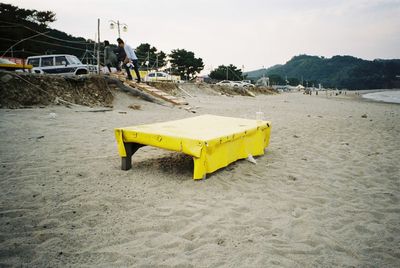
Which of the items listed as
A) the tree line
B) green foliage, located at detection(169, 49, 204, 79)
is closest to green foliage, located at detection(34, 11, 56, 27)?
the tree line

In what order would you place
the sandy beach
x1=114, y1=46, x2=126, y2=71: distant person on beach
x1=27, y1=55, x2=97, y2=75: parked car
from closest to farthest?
the sandy beach
x1=114, y1=46, x2=126, y2=71: distant person on beach
x1=27, y1=55, x2=97, y2=75: parked car

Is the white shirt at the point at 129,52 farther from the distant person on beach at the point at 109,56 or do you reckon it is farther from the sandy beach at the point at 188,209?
the sandy beach at the point at 188,209

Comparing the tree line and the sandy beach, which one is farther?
the tree line

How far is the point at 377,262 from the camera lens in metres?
1.96

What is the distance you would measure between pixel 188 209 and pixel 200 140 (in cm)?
79

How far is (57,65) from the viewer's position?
13.3 m

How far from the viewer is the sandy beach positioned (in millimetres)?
1937

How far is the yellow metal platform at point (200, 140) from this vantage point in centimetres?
297

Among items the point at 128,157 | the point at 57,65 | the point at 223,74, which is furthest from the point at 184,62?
the point at 128,157

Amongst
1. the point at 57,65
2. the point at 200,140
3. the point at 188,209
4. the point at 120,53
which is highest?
the point at 120,53

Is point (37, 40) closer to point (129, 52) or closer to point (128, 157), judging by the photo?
point (129, 52)

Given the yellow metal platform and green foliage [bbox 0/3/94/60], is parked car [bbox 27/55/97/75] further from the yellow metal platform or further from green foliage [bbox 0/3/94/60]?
green foliage [bbox 0/3/94/60]

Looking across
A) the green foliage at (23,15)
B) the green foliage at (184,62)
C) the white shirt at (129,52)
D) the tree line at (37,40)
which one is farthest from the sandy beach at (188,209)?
the green foliage at (184,62)

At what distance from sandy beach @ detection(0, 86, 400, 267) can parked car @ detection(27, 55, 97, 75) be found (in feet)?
31.3
